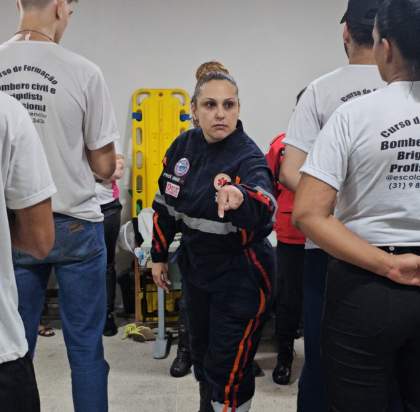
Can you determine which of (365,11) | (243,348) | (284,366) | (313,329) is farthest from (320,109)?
(284,366)

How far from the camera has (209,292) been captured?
1701 mm

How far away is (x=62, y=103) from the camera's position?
59.4 inches

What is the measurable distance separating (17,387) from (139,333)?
233 cm

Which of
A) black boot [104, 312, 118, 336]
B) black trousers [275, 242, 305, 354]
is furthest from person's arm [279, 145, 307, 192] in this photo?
black boot [104, 312, 118, 336]

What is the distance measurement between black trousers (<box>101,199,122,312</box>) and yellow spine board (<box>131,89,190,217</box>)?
287 millimetres

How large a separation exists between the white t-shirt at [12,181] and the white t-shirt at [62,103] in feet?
2.02

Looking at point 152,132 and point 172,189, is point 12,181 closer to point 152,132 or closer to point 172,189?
point 172,189

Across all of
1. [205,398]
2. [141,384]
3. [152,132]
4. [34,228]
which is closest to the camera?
[34,228]

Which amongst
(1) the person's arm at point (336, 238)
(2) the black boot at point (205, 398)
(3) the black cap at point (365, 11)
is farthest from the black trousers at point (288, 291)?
(1) the person's arm at point (336, 238)

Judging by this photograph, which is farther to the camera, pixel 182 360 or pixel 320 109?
pixel 182 360

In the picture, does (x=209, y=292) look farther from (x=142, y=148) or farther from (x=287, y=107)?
(x=287, y=107)

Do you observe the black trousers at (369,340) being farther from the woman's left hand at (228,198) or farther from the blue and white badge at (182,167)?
the blue and white badge at (182,167)

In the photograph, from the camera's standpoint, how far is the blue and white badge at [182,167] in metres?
1.71

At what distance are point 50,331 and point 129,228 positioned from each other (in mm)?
836
